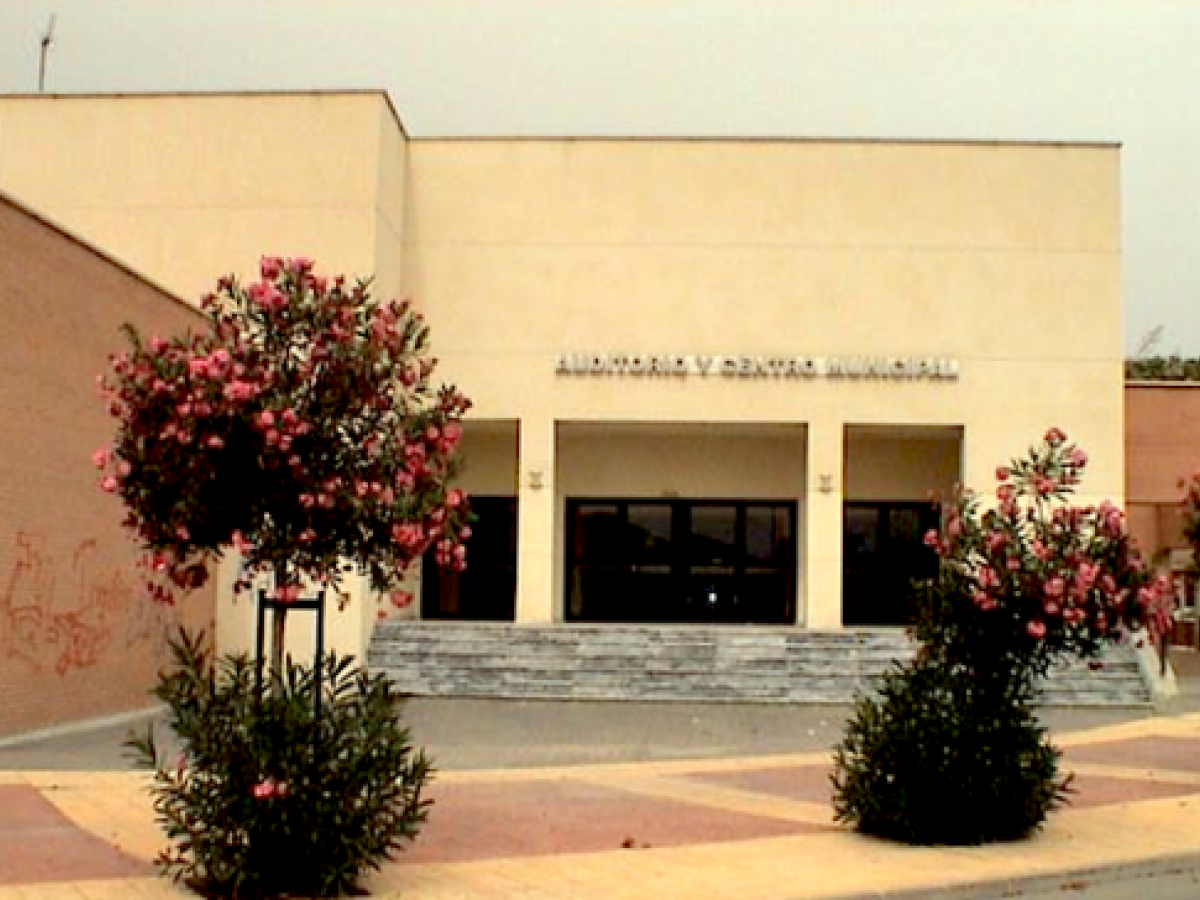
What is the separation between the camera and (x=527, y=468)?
28.9 metres

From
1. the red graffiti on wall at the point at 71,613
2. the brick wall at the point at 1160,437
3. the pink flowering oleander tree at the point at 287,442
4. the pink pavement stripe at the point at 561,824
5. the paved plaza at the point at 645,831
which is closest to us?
the pink flowering oleander tree at the point at 287,442

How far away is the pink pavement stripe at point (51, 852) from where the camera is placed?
9.91m

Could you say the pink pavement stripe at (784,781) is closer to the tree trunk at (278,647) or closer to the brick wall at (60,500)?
the tree trunk at (278,647)

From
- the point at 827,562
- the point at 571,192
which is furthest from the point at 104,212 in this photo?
the point at 827,562

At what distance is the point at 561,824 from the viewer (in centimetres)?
1244

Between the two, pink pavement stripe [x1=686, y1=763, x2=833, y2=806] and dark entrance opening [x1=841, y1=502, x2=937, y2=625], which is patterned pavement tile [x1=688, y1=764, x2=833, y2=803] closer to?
pink pavement stripe [x1=686, y1=763, x2=833, y2=806]

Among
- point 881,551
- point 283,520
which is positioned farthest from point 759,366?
point 283,520

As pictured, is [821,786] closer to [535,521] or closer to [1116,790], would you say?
[1116,790]

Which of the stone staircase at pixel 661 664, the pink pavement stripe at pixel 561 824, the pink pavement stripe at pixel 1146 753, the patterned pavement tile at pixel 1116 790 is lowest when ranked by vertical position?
the pink pavement stripe at pixel 1146 753

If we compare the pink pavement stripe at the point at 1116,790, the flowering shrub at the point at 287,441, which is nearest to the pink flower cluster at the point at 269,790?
the flowering shrub at the point at 287,441

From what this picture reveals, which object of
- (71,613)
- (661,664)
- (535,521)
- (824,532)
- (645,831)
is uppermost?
(535,521)

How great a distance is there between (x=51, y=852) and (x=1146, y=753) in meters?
13.1

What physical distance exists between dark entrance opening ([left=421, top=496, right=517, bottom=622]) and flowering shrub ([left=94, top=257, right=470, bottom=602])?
73.0 ft

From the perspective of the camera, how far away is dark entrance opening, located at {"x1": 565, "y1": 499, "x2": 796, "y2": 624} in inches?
1278
